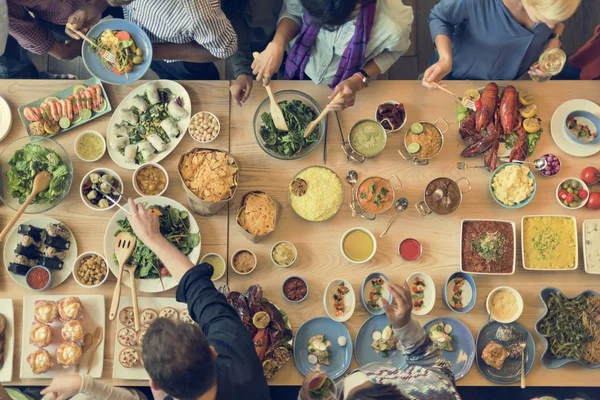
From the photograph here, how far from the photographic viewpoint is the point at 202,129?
260 centimetres

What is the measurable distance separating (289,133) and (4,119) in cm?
149

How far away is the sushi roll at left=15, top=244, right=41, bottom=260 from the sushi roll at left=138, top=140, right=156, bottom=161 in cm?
71

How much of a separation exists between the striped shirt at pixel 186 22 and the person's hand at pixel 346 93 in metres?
0.61

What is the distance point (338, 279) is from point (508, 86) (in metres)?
1.38

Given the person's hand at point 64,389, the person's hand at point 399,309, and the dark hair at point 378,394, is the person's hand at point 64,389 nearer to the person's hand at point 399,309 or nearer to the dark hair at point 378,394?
the dark hair at point 378,394

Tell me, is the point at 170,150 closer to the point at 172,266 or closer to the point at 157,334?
the point at 172,266

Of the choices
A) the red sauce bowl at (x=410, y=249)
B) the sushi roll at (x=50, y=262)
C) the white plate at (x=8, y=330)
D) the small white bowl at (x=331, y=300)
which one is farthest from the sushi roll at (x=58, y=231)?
the red sauce bowl at (x=410, y=249)

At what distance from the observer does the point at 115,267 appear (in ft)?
8.03

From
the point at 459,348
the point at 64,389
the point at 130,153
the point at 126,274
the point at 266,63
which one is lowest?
the point at 64,389

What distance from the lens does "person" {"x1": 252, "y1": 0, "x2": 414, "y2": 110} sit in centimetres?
244

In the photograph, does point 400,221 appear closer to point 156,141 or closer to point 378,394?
point 378,394

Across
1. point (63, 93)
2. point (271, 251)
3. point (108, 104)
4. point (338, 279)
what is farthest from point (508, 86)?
point (63, 93)

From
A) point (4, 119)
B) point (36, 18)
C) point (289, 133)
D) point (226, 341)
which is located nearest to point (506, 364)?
point (226, 341)

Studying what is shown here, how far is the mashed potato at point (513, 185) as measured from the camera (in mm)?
2566
